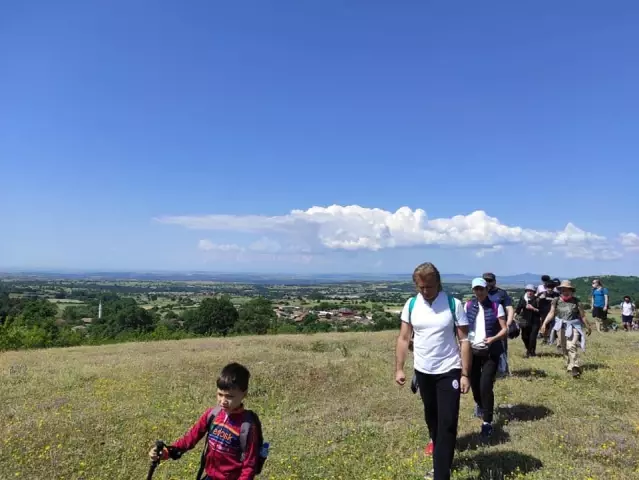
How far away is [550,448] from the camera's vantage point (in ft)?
21.1

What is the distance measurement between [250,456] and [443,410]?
2408 mm

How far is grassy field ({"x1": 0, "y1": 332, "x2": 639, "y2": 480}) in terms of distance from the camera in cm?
623

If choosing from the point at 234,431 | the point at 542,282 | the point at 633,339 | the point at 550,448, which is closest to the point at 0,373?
the point at 234,431

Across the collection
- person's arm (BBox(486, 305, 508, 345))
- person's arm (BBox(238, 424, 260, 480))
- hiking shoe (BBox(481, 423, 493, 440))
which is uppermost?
person's arm (BBox(486, 305, 508, 345))

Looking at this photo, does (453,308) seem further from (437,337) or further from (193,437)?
(193,437)

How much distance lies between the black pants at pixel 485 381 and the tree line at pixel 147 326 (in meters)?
26.2

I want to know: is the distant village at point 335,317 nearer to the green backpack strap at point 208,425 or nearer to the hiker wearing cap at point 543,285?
the hiker wearing cap at point 543,285

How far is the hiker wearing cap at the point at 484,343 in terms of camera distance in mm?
7066

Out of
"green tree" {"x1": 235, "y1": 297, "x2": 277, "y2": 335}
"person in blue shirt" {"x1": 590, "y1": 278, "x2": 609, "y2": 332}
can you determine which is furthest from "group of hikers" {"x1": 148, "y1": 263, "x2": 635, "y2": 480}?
"green tree" {"x1": 235, "y1": 297, "x2": 277, "y2": 335}

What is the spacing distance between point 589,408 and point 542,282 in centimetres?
617

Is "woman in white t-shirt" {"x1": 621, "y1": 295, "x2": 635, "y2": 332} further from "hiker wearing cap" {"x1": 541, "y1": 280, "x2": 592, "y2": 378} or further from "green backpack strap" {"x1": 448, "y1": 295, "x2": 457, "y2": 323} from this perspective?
"green backpack strap" {"x1": 448, "y1": 295, "x2": 457, "y2": 323}

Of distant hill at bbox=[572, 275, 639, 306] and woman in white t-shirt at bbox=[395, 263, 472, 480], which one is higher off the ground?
woman in white t-shirt at bbox=[395, 263, 472, 480]

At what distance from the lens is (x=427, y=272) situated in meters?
5.34

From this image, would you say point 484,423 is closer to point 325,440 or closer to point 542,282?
point 325,440
